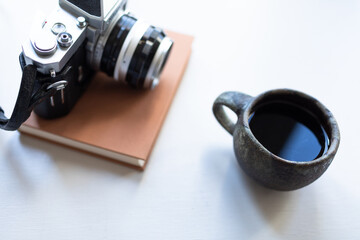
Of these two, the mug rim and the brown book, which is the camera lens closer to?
the brown book

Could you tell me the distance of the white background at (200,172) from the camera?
0.54 meters

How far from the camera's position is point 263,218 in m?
0.55

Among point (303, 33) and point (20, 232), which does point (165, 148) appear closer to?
point (20, 232)

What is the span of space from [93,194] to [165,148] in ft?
0.37

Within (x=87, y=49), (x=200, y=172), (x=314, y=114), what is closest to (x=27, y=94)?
(x=87, y=49)

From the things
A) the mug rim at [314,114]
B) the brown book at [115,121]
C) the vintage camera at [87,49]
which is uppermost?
the mug rim at [314,114]

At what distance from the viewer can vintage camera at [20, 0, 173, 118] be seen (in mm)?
514

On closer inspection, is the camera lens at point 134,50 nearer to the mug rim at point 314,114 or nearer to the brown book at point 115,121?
the brown book at point 115,121

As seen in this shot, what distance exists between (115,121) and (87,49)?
0.10 m

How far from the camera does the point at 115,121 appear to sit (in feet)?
1.98

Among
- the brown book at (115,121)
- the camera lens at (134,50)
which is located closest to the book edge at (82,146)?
the brown book at (115,121)

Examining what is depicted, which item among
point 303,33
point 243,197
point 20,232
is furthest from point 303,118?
point 20,232

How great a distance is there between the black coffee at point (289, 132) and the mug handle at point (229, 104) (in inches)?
0.7

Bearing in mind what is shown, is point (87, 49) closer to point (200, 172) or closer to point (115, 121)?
point (115, 121)
